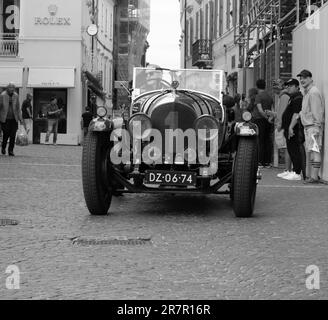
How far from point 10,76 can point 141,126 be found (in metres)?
26.9

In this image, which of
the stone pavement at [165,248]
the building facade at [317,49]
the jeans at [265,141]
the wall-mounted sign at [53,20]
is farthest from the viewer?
the wall-mounted sign at [53,20]

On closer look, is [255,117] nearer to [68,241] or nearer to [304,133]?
[304,133]

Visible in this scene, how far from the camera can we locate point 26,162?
58.6 feet

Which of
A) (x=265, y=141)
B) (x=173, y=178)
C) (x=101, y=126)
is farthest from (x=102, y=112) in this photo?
(x=265, y=141)

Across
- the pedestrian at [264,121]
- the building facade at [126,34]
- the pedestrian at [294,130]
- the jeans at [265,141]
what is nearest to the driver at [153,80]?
the pedestrian at [294,130]

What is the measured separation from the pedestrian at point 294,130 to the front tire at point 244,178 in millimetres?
5271

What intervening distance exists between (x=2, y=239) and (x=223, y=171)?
3.16 meters

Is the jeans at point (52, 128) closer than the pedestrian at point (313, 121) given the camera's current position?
No

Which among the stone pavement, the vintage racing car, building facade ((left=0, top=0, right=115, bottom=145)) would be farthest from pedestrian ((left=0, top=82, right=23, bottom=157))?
building facade ((left=0, top=0, right=115, bottom=145))

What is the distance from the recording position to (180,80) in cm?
1107

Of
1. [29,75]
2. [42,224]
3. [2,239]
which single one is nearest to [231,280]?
[2,239]

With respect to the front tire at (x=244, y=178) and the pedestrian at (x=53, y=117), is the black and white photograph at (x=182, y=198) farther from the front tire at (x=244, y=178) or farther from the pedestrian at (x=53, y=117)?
the pedestrian at (x=53, y=117)

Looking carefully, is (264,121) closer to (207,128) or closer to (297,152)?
(297,152)

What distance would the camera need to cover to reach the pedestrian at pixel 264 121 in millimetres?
17453
